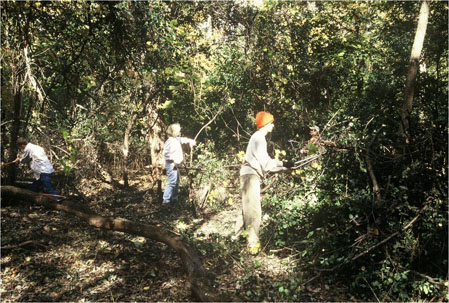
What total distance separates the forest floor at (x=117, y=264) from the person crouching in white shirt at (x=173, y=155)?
30.7 inches

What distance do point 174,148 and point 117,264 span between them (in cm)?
286

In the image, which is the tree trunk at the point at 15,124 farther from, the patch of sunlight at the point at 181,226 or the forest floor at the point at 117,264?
the patch of sunlight at the point at 181,226

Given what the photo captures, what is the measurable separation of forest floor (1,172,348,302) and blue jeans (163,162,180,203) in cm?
65

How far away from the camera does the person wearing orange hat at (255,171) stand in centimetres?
460

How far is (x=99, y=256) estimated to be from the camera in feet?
16.5

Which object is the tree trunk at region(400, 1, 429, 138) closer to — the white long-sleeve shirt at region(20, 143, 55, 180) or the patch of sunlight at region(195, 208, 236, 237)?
the patch of sunlight at region(195, 208, 236, 237)

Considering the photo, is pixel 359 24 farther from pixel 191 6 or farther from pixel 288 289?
pixel 288 289

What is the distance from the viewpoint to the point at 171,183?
7051mm

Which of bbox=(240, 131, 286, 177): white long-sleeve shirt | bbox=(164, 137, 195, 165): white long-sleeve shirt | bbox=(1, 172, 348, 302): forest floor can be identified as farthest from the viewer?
bbox=(164, 137, 195, 165): white long-sleeve shirt

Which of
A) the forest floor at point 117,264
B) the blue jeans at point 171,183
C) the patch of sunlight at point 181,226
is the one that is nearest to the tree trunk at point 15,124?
the forest floor at point 117,264


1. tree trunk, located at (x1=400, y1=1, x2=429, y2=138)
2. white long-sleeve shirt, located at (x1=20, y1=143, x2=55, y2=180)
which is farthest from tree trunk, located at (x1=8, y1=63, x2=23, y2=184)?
tree trunk, located at (x1=400, y1=1, x2=429, y2=138)

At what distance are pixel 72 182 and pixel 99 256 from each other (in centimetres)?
401

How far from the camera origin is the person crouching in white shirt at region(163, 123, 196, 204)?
671 cm

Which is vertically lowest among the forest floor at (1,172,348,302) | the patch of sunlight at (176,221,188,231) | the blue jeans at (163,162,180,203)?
the forest floor at (1,172,348,302)
